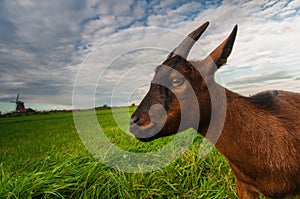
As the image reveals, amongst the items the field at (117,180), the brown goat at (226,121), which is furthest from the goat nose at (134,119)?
the field at (117,180)

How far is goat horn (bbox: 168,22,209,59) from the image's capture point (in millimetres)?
2834

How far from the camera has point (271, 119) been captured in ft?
9.79

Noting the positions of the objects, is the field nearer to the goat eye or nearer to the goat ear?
the goat eye

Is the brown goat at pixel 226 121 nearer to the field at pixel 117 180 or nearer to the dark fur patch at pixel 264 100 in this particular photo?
the dark fur patch at pixel 264 100

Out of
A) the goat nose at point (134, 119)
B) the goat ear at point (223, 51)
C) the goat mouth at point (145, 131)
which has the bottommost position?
the goat mouth at point (145, 131)

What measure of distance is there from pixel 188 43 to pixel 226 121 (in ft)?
3.21

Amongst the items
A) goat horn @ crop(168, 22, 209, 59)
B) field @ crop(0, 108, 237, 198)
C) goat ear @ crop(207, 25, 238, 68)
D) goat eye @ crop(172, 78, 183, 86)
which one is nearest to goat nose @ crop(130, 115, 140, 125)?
goat eye @ crop(172, 78, 183, 86)

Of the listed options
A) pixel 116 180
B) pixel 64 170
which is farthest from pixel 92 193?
pixel 64 170

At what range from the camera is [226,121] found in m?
2.81

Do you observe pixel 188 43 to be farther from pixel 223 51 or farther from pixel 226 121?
pixel 226 121

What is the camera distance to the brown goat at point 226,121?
265cm

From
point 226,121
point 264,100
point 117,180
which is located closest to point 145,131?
point 226,121

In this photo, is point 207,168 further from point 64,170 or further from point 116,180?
point 64,170

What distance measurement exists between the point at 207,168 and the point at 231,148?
2194 mm
